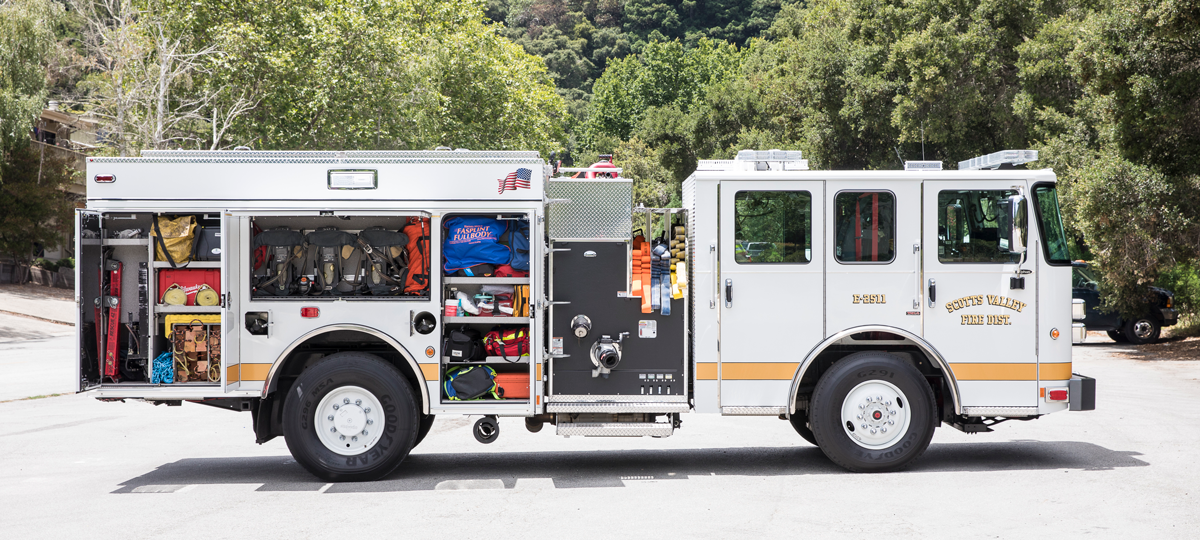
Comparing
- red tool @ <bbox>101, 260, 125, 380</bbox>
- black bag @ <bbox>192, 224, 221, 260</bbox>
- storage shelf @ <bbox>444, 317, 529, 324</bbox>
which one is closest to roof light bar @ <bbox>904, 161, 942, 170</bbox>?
storage shelf @ <bbox>444, 317, 529, 324</bbox>

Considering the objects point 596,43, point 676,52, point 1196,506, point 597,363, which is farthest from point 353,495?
point 596,43

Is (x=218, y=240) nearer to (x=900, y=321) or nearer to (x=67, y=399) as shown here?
(x=900, y=321)

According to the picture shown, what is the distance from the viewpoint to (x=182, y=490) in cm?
785

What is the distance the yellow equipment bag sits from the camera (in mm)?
8023

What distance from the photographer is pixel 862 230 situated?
8.22m

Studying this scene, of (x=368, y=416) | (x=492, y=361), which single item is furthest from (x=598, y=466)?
(x=368, y=416)

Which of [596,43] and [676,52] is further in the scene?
[596,43]

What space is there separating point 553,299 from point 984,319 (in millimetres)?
3714

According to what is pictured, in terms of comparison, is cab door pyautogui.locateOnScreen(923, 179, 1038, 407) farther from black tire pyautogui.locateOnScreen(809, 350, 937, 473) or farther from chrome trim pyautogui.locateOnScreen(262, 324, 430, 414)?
chrome trim pyautogui.locateOnScreen(262, 324, 430, 414)

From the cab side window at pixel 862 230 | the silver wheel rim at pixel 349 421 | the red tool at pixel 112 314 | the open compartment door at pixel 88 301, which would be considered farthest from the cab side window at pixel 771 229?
the open compartment door at pixel 88 301

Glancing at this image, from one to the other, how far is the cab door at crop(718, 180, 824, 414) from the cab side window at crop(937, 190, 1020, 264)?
3.54 feet

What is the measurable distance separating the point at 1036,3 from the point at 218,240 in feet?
80.8

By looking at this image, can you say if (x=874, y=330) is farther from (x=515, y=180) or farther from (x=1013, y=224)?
(x=515, y=180)

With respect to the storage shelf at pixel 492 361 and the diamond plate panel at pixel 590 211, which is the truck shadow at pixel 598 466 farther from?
the diamond plate panel at pixel 590 211
